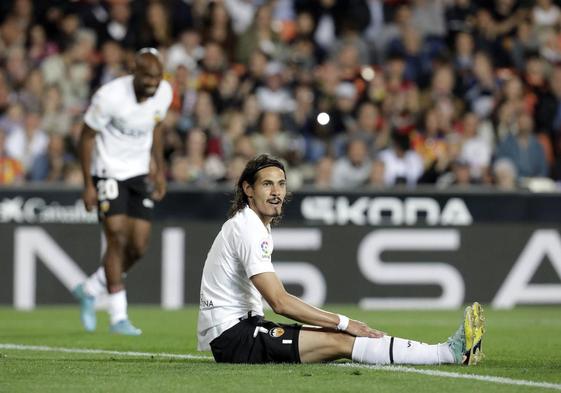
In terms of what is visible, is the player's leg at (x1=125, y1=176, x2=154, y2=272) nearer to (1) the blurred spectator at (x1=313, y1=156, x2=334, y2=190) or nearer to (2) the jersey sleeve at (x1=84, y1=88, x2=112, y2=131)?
(2) the jersey sleeve at (x1=84, y1=88, x2=112, y2=131)

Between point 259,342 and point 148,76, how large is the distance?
151 inches

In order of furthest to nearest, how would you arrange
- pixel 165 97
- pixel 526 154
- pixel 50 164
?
pixel 526 154
pixel 50 164
pixel 165 97

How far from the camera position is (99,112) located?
11336 mm

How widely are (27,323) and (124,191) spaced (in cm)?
208

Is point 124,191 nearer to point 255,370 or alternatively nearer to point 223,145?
point 255,370

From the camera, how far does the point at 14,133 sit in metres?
17.0

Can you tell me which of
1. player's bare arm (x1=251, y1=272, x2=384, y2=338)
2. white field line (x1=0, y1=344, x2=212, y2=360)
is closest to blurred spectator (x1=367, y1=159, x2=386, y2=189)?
white field line (x1=0, y1=344, x2=212, y2=360)

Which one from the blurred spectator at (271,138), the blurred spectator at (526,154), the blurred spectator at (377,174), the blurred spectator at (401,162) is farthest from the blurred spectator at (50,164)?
the blurred spectator at (526,154)

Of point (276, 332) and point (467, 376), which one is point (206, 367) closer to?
point (276, 332)

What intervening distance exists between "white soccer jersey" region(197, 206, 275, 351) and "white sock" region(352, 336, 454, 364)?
683 millimetres

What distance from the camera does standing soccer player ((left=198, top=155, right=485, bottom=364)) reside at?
25.4ft

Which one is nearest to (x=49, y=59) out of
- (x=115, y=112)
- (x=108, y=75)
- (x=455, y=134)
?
(x=108, y=75)

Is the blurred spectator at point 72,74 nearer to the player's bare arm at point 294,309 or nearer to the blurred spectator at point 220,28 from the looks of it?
the blurred spectator at point 220,28

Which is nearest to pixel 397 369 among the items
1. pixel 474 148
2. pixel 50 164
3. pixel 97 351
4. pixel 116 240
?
pixel 97 351
